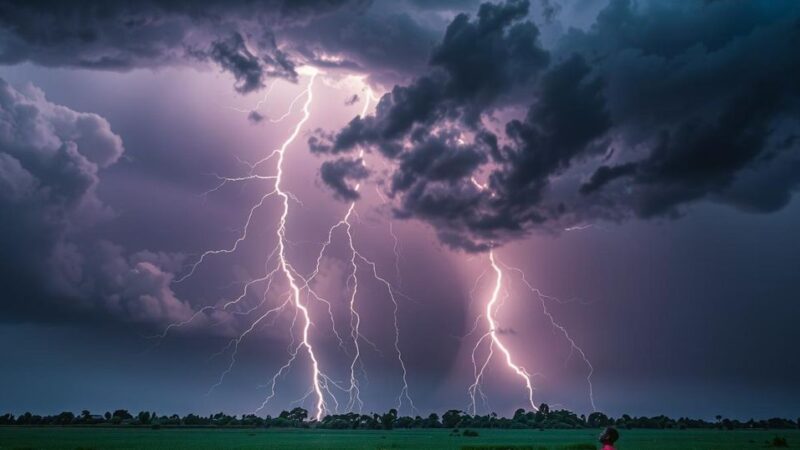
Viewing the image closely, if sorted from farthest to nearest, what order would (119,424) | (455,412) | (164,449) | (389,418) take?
(455,412), (389,418), (119,424), (164,449)

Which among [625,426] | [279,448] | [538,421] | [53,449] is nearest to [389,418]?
[538,421]

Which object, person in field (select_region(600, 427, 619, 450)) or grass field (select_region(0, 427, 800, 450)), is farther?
grass field (select_region(0, 427, 800, 450))

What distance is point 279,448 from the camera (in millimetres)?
58375

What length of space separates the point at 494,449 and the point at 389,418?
133 meters

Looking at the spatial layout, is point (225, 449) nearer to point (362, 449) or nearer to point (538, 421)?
point (362, 449)

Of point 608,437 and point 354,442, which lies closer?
point 608,437

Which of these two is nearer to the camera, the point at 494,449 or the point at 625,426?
the point at 494,449

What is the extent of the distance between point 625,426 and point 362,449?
482 ft

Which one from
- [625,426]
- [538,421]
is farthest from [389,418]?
[625,426]

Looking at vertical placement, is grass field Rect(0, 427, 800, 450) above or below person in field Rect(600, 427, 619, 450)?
below

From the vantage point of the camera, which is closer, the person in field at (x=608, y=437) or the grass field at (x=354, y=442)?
the person in field at (x=608, y=437)

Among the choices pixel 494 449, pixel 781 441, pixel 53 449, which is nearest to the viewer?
pixel 494 449

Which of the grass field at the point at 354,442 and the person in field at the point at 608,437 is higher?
the person in field at the point at 608,437

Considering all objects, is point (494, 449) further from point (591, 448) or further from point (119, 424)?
point (119, 424)
